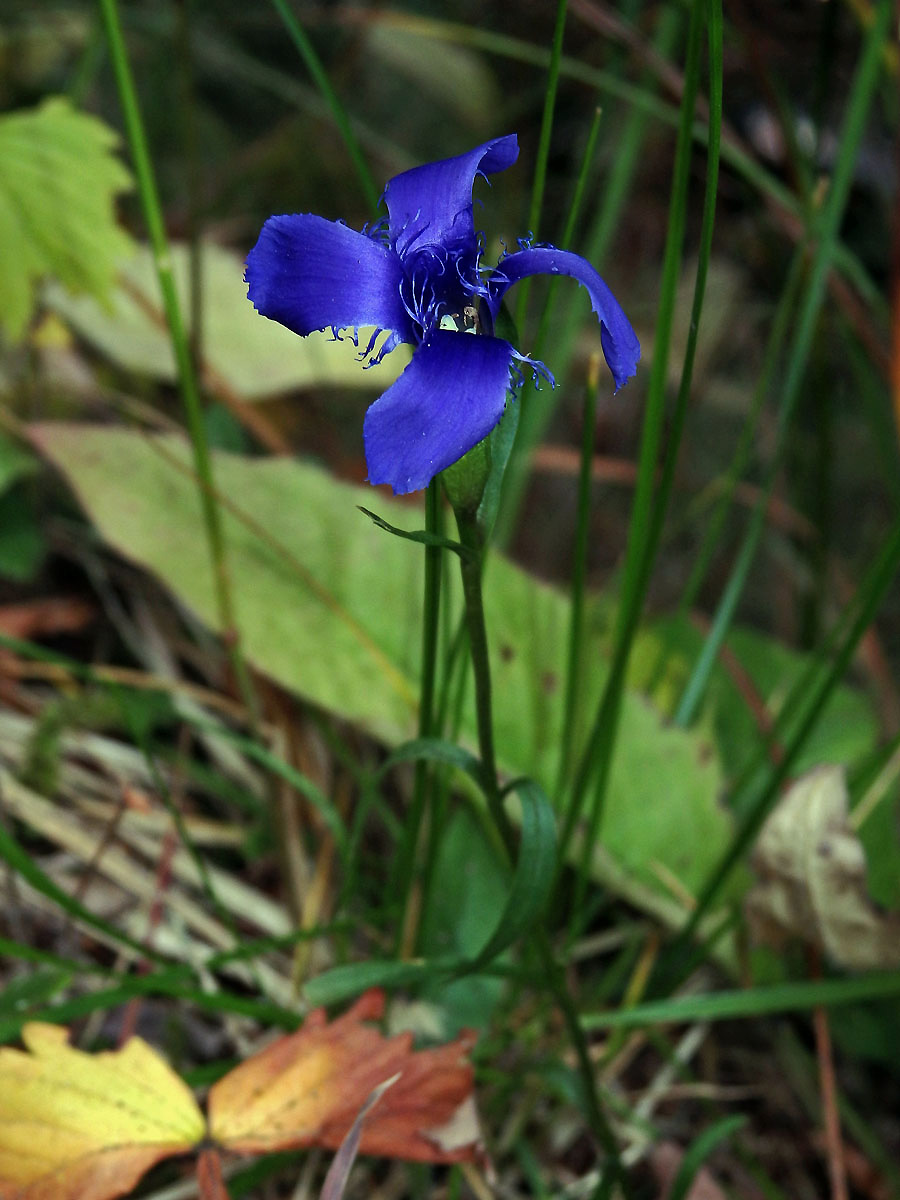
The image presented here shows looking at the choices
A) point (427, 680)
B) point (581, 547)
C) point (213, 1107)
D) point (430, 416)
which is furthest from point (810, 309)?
point (213, 1107)

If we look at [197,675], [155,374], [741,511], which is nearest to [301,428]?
[155,374]

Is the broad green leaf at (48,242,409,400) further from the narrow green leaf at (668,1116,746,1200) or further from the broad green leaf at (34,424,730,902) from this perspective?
the narrow green leaf at (668,1116,746,1200)

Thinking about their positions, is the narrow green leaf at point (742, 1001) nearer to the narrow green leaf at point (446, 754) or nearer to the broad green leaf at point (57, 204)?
the narrow green leaf at point (446, 754)

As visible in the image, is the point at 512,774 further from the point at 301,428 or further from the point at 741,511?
the point at 741,511

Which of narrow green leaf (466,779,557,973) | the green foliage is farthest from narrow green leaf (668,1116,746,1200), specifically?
the green foliage

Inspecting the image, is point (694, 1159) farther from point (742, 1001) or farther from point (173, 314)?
point (173, 314)
